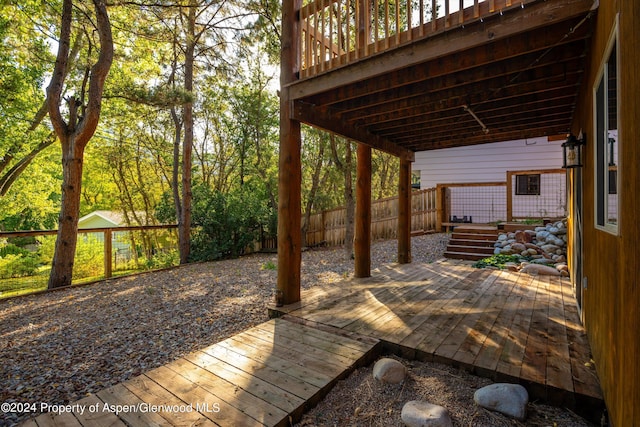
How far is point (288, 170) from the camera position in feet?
11.7

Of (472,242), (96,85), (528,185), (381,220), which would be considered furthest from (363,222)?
(528,185)

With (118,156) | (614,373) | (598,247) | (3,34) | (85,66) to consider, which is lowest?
(614,373)

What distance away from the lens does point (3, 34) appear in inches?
273

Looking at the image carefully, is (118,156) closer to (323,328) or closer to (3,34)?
(3,34)

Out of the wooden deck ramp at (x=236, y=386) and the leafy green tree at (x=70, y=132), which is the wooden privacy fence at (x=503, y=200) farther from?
the leafy green tree at (x=70, y=132)

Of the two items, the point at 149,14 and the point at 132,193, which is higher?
the point at 149,14

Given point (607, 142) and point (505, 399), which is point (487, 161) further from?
point (505, 399)

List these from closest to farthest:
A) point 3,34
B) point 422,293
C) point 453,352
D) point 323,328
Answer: point 453,352 → point 323,328 → point 422,293 → point 3,34

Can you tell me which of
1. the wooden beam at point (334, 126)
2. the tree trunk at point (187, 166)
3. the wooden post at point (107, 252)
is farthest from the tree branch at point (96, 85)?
the wooden beam at point (334, 126)

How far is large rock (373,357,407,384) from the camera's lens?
2141 mm

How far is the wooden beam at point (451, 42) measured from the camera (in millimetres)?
2105

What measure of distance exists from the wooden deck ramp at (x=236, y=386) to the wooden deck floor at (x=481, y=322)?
48 centimetres

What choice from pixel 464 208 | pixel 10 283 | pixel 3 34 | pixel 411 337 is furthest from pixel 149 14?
pixel 464 208

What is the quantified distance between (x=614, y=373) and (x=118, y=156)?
15589 millimetres
